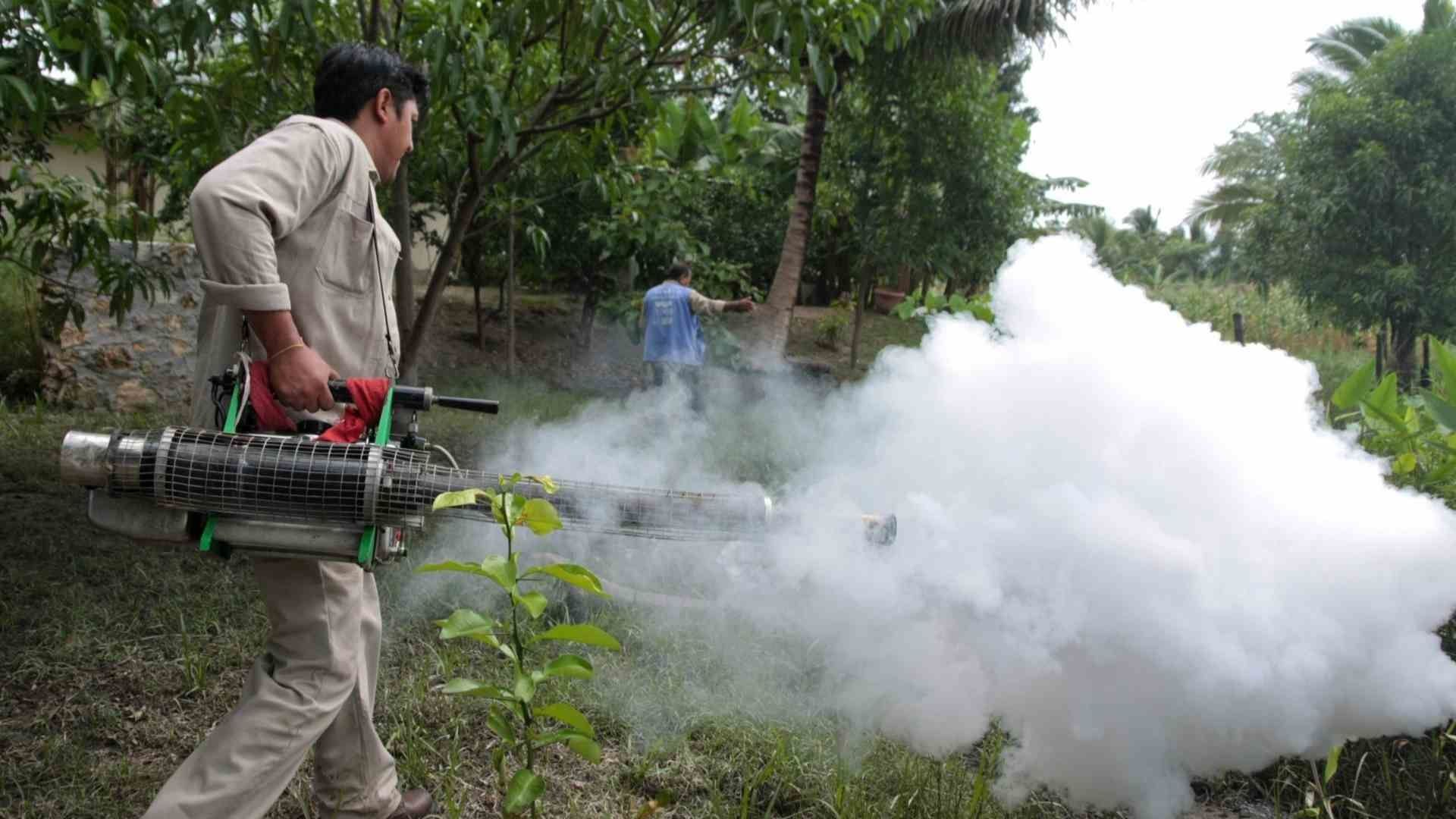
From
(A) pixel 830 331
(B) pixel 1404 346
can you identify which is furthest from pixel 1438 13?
(A) pixel 830 331

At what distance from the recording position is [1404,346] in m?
11.0

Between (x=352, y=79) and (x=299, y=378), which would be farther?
(x=352, y=79)

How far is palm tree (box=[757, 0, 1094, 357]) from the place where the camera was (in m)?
8.80

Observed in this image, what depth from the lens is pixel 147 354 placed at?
23.7 ft

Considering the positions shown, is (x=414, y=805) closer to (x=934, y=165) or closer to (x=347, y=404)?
(x=347, y=404)

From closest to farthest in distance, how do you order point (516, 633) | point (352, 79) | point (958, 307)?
1. point (516, 633)
2. point (352, 79)
3. point (958, 307)

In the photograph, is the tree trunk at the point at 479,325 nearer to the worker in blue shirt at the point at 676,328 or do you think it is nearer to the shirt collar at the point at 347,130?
the worker in blue shirt at the point at 676,328

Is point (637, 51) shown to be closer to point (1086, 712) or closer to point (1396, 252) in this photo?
point (1086, 712)

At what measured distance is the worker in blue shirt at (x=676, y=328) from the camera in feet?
25.3

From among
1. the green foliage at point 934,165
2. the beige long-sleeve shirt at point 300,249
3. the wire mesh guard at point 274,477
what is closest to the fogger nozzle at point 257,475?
the wire mesh guard at point 274,477

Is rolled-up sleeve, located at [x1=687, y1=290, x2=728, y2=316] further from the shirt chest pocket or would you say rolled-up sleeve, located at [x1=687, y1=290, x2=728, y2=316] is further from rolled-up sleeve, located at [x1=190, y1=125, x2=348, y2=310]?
rolled-up sleeve, located at [x1=190, y1=125, x2=348, y2=310]

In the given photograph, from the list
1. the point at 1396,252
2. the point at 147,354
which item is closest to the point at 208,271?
the point at 147,354

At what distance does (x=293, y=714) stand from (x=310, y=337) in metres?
0.75

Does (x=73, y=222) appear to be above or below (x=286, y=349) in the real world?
above
